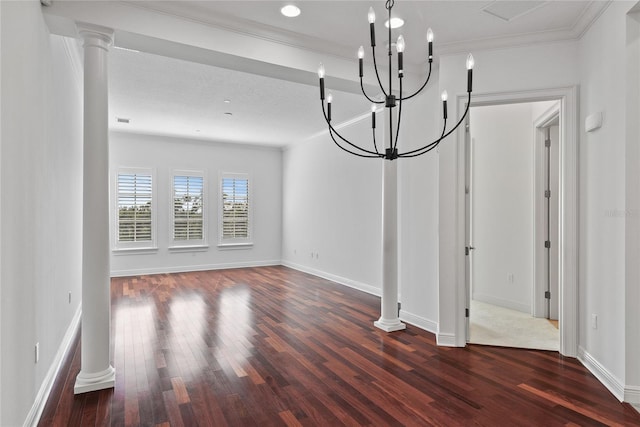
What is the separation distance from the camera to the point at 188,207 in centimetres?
812

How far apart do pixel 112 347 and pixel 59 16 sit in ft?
9.67

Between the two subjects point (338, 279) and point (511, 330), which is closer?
point (511, 330)

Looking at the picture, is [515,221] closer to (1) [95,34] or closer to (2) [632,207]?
(2) [632,207]

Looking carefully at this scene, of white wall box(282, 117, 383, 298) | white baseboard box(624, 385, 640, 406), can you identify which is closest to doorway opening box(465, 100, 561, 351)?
white baseboard box(624, 385, 640, 406)

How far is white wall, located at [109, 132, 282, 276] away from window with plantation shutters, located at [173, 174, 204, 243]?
135mm

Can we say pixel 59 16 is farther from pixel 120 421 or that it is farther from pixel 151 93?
pixel 120 421

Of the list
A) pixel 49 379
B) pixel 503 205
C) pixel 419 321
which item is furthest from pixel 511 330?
pixel 49 379

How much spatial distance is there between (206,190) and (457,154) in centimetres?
620

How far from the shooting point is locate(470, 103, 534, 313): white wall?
486cm

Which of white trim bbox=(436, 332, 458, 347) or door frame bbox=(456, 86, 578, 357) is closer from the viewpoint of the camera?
door frame bbox=(456, 86, 578, 357)

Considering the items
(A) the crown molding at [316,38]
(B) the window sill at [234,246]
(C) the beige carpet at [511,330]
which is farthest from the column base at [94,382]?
(B) the window sill at [234,246]

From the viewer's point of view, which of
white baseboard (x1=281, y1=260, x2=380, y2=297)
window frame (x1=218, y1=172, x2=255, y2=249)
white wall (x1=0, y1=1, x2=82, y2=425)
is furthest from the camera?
window frame (x1=218, y1=172, x2=255, y2=249)

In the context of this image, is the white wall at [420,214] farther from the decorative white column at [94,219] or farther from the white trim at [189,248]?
the white trim at [189,248]

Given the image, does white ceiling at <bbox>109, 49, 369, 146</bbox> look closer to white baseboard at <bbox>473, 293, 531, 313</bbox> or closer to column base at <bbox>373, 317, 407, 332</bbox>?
column base at <bbox>373, 317, 407, 332</bbox>
